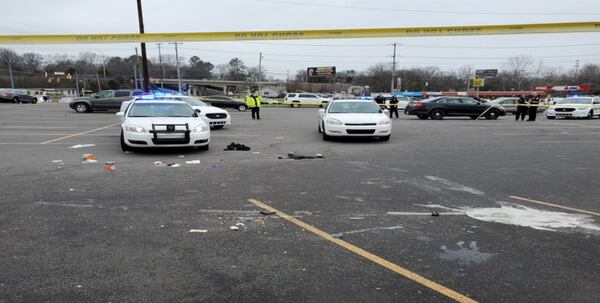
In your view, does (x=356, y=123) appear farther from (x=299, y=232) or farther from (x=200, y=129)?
(x=299, y=232)

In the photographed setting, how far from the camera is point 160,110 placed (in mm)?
11000

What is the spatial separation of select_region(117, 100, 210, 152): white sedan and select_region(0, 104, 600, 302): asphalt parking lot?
84 centimetres

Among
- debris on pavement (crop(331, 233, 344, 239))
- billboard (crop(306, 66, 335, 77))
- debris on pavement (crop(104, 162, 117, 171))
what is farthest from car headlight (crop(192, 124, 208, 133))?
billboard (crop(306, 66, 335, 77))

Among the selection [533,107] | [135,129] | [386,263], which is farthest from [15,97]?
[386,263]

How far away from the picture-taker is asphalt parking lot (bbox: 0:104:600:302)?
334 cm

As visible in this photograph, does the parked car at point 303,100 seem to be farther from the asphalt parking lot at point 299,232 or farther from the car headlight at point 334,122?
the asphalt parking lot at point 299,232

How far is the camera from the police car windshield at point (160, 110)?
425 inches

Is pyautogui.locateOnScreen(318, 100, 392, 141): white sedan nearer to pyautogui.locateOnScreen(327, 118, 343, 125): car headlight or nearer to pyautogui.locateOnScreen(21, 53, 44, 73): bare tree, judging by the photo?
pyautogui.locateOnScreen(327, 118, 343, 125): car headlight

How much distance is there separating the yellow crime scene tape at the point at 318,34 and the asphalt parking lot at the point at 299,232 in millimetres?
5774

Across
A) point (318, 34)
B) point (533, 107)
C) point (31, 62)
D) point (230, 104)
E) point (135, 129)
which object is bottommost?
point (230, 104)

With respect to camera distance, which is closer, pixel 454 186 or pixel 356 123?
pixel 454 186

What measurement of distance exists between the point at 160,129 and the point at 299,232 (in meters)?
6.27

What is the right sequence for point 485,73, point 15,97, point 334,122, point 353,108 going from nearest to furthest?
point 334,122 → point 353,108 → point 15,97 → point 485,73

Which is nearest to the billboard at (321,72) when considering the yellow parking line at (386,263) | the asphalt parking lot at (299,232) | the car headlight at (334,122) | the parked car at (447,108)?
the parked car at (447,108)
